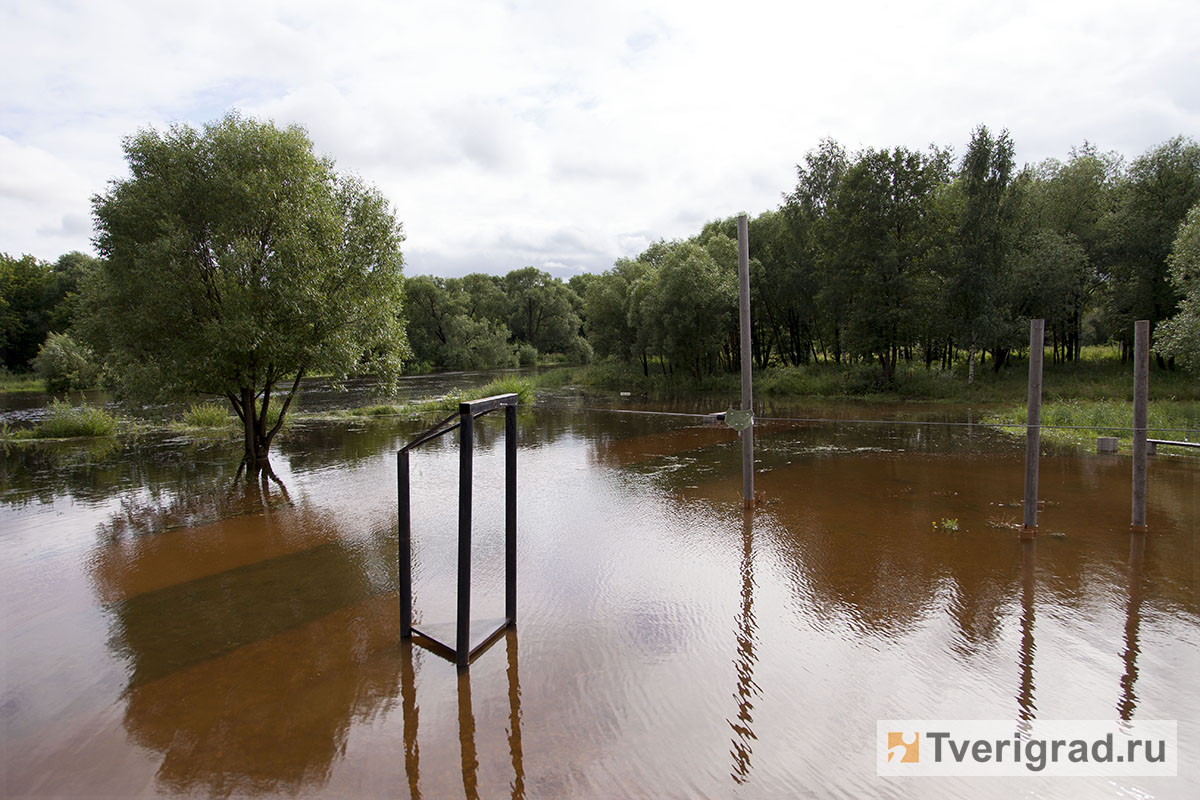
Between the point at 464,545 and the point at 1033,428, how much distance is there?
7211 mm

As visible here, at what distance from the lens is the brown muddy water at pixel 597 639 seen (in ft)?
12.8

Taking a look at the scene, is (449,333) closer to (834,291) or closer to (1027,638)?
(834,291)

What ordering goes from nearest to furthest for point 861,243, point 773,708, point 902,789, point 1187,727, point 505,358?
point 902,789 < point 1187,727 < point 773,708 < point 861,243 < point 505,358

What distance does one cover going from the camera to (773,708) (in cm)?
444

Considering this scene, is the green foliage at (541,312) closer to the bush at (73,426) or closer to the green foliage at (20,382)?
the green foliage at (20,382)

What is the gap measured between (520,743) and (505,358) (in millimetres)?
57180

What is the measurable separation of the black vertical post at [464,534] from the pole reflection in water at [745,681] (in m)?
2.25

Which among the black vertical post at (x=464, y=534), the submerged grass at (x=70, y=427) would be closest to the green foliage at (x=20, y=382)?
the submerged grass at (x=70, y=427)

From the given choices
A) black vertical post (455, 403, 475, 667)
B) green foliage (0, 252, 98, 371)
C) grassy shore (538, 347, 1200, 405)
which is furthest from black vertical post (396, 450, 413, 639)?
green foliage (0, 252, 98, 371)

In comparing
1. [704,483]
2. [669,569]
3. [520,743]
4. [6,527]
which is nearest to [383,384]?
[6,527]

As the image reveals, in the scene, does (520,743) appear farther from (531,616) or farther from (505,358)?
(505,358)

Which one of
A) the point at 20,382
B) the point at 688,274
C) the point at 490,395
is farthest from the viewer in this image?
the point at 20,382

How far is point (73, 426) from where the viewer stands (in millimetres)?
19172

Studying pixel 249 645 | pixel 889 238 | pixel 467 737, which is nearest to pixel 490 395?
pixel 889 238
